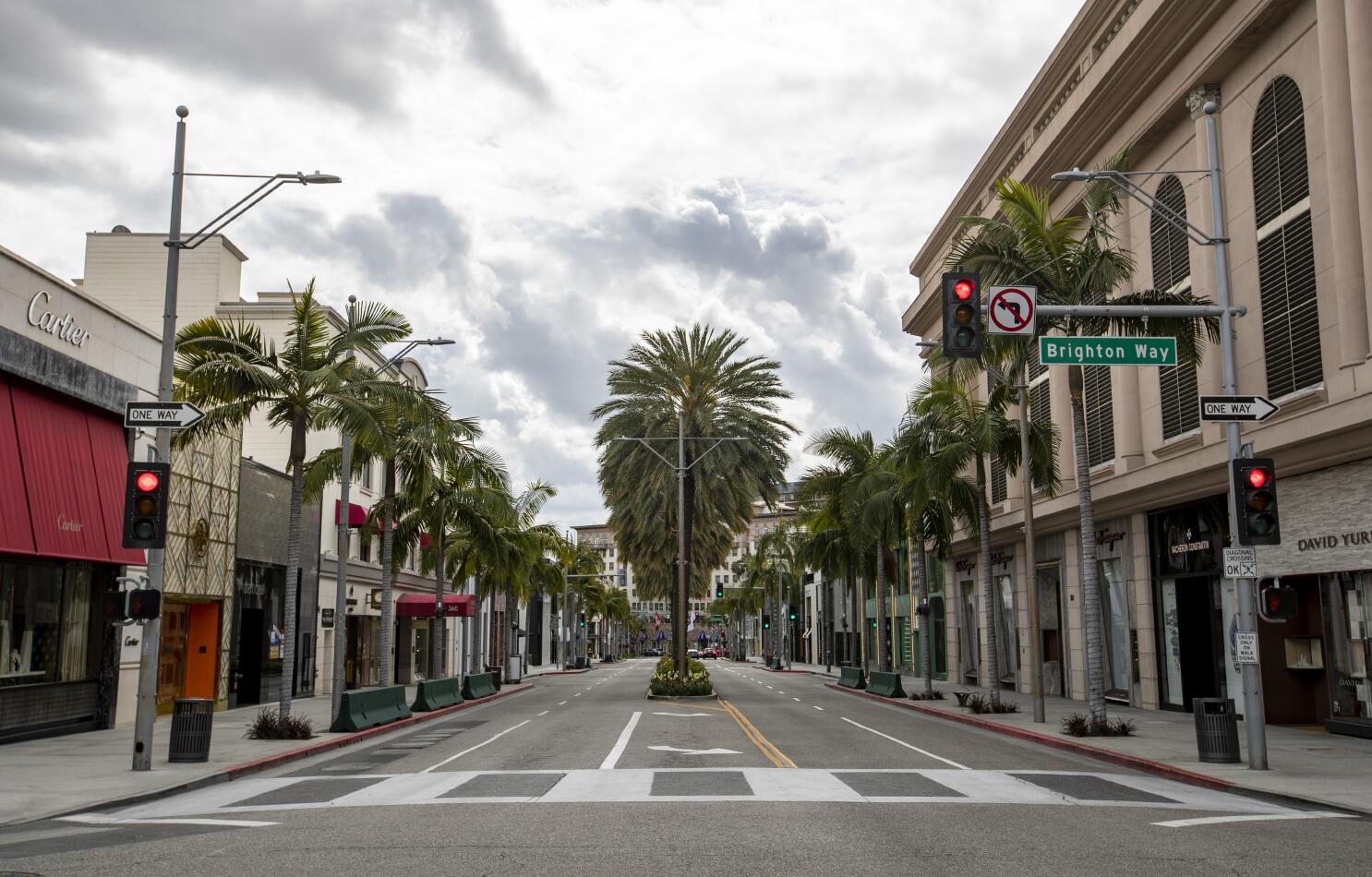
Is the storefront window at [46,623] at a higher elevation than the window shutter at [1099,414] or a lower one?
lower

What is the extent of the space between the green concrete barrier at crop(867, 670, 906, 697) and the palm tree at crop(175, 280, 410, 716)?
2192 centimetres

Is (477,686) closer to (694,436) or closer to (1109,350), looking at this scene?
(694,436)

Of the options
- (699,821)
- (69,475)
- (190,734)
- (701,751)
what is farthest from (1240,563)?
(69,475)

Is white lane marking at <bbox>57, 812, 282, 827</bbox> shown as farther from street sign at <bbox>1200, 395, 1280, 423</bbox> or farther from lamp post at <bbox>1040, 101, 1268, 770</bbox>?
street sign at <bbox>1200, 395, 1280, 423</bbox>

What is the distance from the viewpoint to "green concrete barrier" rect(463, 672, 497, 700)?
38938 millimetres

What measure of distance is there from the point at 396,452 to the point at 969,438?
14.7 metres

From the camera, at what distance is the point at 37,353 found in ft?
72.6

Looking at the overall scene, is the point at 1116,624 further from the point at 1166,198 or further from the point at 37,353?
the point at 37,353

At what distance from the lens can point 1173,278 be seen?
28.5 meters

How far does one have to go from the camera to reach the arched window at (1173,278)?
27.7 meters

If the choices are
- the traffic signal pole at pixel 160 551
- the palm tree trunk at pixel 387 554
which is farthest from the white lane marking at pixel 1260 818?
the palm tree trunk at pixel 387 554

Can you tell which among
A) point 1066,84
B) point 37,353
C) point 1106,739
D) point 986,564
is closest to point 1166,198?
point 1066,84

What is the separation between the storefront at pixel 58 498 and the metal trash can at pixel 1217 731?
19.9 m

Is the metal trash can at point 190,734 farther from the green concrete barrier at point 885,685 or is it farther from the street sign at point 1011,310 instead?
the green concrete barrier at point 885,685
